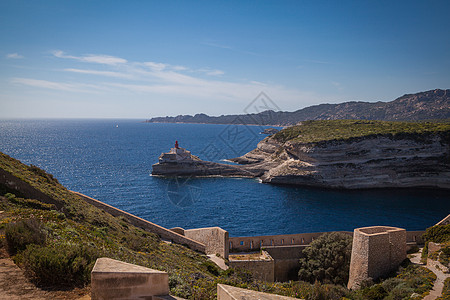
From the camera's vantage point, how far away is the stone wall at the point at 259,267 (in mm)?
18578

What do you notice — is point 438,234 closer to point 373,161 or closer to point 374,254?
point 374,254

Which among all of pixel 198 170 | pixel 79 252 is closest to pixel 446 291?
pixel 79 252

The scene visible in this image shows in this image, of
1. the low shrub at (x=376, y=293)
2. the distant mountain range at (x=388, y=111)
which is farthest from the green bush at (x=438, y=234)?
the distant mountain range at (x=388, y=111)

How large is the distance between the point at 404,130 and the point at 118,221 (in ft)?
196

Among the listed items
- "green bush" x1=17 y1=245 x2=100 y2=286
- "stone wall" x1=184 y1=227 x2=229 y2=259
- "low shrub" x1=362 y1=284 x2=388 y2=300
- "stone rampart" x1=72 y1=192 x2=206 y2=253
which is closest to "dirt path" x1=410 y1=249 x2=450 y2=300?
"low shrub" x1=362 y1=284 x2=388 y2=300

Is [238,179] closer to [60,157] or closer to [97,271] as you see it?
[60,157]

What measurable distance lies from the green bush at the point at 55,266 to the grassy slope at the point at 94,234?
100 cm

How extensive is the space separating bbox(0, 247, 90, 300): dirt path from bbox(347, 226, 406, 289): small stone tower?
16.2 meters

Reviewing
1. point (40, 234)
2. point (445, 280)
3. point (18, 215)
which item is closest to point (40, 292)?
point (40, 234)

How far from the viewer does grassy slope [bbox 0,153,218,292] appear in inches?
384

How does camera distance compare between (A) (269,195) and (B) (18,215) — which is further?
(A) (269,195)

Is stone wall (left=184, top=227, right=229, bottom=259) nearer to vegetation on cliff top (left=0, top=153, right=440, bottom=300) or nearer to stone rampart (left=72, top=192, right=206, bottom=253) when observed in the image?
stone rampart (left=72, top=192, right=206, bottom=253)

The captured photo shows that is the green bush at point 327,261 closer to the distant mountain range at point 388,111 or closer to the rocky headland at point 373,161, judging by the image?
the rocky headland at point 373,161

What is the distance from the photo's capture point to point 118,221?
18.3m
